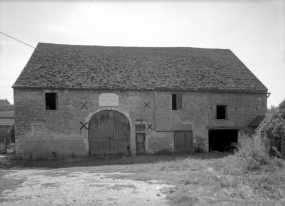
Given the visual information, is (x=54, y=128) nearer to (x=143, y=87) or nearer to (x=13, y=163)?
(x=13, y=163)

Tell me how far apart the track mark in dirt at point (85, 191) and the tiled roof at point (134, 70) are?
283 inches

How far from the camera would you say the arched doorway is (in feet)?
50.3

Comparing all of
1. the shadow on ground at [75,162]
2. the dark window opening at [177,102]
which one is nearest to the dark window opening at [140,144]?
the shadow on ground at [75,162]

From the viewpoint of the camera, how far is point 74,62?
55.9 feet

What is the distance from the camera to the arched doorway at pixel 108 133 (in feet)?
50.3

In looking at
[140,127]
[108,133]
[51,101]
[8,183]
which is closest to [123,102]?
[140,127]

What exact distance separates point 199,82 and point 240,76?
3674 mm

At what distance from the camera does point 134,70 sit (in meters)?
17.2

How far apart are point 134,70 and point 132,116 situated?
3.48m

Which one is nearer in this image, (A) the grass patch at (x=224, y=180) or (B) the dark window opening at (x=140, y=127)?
(A) the grass patch at (x=224, y=180)

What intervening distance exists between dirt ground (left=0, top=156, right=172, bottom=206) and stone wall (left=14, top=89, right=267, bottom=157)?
15.7 ft

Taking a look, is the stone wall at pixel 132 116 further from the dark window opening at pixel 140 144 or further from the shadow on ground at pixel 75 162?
the shadow on ground at pixel 75 162

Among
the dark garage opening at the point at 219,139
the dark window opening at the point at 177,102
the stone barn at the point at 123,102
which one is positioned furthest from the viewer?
the dark garage opening at the point at 219,139

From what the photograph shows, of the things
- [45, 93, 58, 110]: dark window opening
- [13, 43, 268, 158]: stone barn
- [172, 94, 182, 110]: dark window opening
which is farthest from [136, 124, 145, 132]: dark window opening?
[45, 93, 58, 110]: dark window opening
